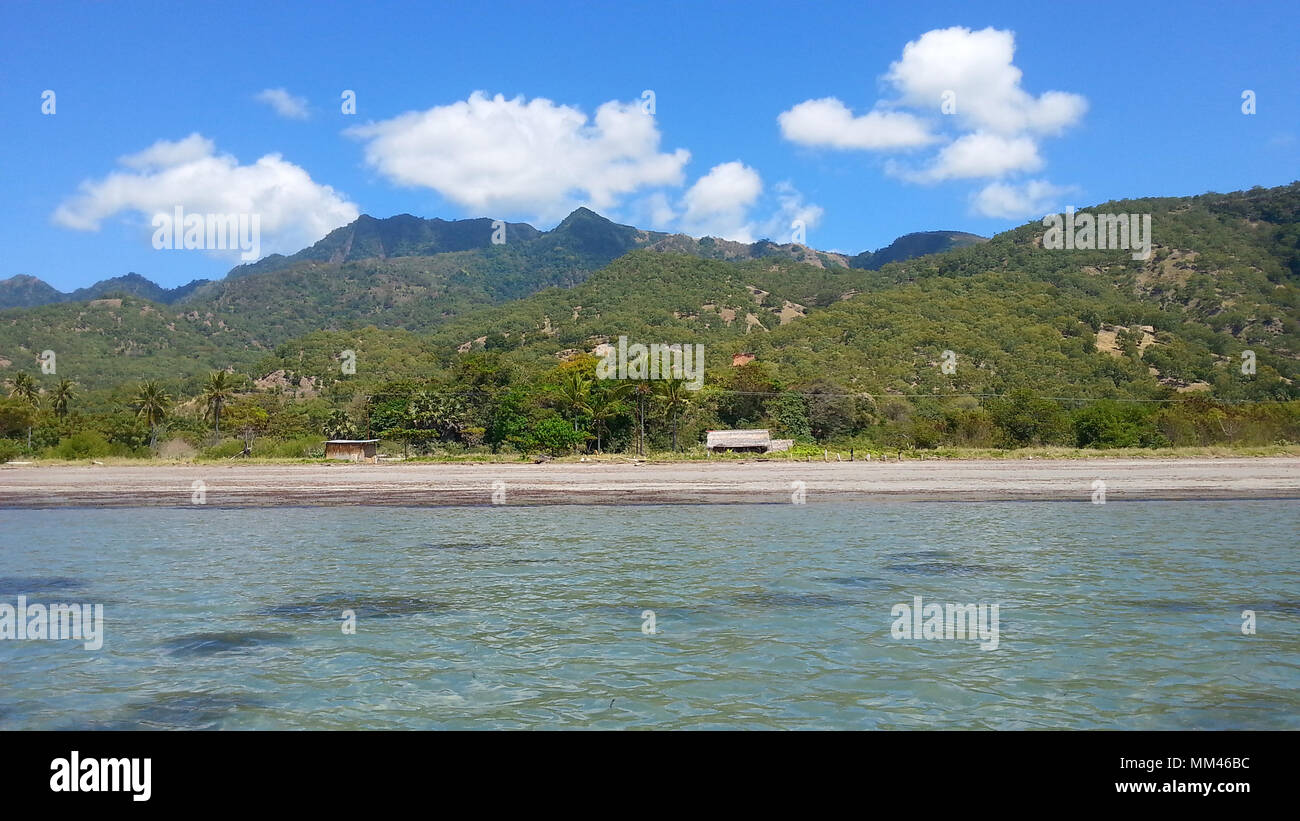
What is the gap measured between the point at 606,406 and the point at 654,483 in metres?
16.8

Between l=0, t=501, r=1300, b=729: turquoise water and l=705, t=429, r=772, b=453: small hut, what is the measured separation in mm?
29150

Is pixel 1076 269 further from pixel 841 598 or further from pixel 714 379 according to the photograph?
pixel 841 598

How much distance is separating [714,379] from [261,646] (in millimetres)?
55605

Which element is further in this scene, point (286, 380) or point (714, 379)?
point (286, 380)

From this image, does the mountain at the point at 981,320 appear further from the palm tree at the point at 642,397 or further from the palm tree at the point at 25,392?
the palm tree at the point at 25,392

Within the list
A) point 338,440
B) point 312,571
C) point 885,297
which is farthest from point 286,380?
point 312,571

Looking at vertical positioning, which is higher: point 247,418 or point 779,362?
point 779,362

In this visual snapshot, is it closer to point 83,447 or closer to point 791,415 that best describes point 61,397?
point 83,447

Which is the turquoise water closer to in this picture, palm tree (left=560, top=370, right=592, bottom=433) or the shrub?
palm tree (left=560, top=370, right=592, bottom=433)

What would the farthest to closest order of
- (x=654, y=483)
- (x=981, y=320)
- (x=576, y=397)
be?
(x=981, y=320) → (x=576, y=397) → (x=654, y=483)

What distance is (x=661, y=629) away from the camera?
11.3 meters

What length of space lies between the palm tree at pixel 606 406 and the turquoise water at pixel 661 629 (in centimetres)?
2818

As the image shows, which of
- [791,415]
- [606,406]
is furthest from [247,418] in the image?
[791,415]
